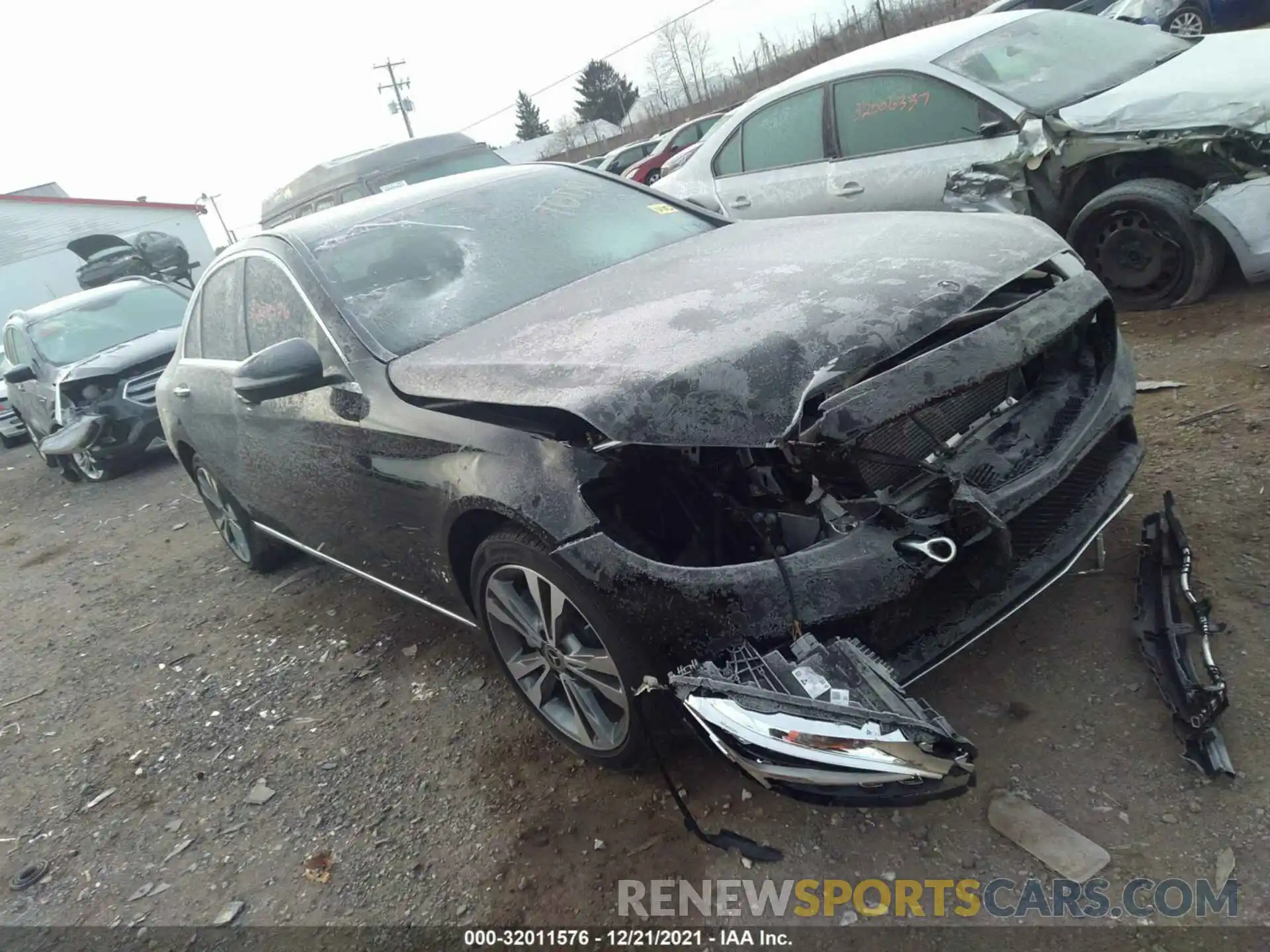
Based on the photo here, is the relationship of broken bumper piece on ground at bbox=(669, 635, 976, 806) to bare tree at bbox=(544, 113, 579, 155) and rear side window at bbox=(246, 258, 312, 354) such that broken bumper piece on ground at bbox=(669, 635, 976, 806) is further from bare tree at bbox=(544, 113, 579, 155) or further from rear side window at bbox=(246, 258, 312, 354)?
bare tree at bbox=(544, 113, 579, 155)

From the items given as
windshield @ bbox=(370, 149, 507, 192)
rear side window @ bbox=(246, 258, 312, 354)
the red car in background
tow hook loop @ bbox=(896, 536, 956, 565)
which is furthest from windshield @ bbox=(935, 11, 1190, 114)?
windshield @ bbox=(370, 149, 507, 192)

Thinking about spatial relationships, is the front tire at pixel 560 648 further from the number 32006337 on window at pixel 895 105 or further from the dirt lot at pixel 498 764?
the number 32006337 on window at pixel 895 105

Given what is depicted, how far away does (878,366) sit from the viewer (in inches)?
81.8

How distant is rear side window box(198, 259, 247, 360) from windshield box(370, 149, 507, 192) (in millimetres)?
7109

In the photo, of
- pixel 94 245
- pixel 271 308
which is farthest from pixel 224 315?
pixel 94 245

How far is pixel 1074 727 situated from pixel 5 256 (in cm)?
3585

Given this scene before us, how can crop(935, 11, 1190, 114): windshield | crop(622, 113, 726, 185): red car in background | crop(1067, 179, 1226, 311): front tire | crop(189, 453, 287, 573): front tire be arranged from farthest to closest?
crop(622, 113, 726, 185): red car in background < crop(935, 11, 1190, 114): windshield < crop(189, 453, 287, 573): front tire < crop(1067, 179, 1226, 311): front tire

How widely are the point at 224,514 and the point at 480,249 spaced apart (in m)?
2.63

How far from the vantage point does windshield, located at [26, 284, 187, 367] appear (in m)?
8.52

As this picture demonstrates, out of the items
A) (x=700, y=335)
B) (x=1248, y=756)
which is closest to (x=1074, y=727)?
(x=1248, y=756)

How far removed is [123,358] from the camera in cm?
806

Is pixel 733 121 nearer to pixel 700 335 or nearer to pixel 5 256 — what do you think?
pixel 700 335

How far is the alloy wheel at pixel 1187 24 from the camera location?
33.8 ft

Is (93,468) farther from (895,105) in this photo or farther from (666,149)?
(666,149)
